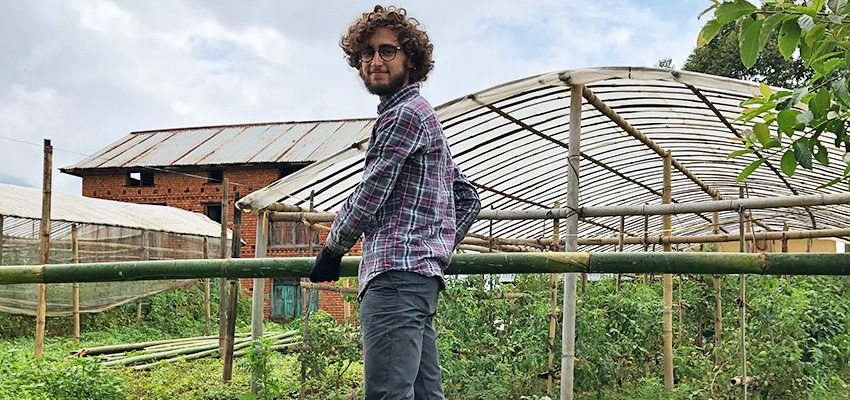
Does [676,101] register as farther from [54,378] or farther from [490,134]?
[54,378]

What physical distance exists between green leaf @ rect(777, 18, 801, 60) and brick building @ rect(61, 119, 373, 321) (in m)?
17.5

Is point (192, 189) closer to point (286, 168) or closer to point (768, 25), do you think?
point (286, 168)

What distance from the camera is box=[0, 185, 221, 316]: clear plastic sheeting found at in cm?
1265

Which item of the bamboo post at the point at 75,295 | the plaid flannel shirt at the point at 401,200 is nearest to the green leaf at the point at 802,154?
the plaid flannel shirt at the point at 401,200

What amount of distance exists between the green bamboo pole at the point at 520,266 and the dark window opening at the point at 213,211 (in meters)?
18.6

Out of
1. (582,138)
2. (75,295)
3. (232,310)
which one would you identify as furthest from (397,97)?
(75,295)

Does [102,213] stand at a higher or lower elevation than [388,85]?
lower

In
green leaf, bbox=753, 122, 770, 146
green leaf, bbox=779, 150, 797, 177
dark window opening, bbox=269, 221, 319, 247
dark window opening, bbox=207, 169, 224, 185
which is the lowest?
dark window opening, bbox=269, 221, 319, 247

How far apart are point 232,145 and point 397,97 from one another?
19.8 m

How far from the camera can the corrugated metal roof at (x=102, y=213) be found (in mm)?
12781

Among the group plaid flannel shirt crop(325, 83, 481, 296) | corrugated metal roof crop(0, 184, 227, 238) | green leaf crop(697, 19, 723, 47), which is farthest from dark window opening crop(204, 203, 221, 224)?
green leaf crop(697, 19, 723, 47)

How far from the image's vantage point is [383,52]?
2.09 m

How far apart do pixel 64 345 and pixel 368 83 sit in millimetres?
12364

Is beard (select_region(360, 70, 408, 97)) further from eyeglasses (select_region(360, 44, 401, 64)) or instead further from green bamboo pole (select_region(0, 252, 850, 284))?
green bamboo pole (select_region(0, 252, 850, 284))
